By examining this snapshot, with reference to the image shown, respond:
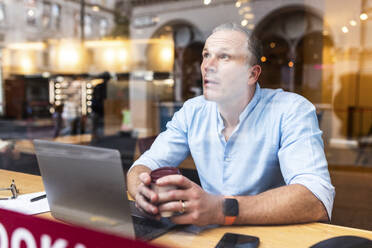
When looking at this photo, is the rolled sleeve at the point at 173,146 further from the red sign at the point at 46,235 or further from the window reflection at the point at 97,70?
the window reflection at the point at 97,70

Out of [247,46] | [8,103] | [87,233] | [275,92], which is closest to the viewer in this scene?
[87,233]

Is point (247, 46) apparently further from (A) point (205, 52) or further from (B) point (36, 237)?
(B) point (36, 237)

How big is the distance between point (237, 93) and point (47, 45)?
8177 millimetres

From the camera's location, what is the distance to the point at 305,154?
113 centimetres

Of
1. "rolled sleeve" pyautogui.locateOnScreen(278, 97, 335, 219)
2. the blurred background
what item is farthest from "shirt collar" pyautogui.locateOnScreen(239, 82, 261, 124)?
the blurred background

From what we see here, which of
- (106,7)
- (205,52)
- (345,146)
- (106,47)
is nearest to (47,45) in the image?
(106,47)

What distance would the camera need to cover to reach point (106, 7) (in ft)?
15.9

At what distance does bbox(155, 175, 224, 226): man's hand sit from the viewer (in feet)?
2.82

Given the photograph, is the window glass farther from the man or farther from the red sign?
the red sign

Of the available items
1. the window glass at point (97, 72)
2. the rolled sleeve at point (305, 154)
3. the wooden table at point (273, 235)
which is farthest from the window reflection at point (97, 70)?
the wooden table at point (273, 235)

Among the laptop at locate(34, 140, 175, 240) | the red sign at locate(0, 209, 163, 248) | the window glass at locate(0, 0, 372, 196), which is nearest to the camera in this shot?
the red sign at locate(0, 209, 163, 248)

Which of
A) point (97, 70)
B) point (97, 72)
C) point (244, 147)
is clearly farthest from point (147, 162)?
point (97, 70)

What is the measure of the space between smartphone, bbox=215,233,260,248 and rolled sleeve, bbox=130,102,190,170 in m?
0.47

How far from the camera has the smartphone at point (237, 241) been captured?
0.85 meters
